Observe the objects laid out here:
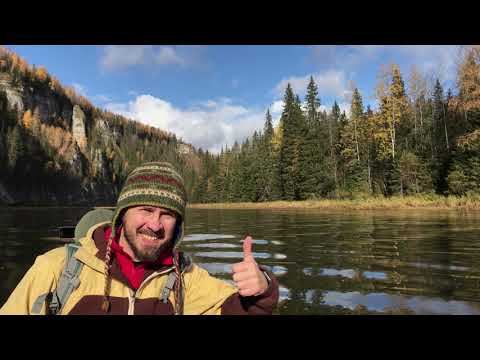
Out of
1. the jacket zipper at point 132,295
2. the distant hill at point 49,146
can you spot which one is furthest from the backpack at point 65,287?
the distant hill at point 49,146

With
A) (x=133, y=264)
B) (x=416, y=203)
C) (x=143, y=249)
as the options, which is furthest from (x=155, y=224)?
(x=416, y=203)

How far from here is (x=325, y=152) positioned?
5200cm

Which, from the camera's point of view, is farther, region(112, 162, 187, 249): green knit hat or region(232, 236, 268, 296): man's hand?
region(112, 162, 187, 249): green knit hat

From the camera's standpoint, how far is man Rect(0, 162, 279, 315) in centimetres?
209

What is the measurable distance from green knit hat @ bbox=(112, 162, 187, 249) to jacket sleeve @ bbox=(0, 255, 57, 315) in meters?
0.46

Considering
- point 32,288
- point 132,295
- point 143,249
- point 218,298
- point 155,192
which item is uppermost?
point 155,192

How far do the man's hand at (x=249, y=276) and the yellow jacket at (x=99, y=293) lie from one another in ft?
0.25

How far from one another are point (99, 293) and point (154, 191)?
737mm

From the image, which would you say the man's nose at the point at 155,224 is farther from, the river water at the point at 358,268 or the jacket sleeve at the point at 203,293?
the river water at the point at 358,268

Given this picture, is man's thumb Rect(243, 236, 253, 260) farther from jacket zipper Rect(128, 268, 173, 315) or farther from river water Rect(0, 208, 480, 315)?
river water Rect(0, 208, 480, 315)

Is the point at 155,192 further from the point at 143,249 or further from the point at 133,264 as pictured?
the point at 133,264

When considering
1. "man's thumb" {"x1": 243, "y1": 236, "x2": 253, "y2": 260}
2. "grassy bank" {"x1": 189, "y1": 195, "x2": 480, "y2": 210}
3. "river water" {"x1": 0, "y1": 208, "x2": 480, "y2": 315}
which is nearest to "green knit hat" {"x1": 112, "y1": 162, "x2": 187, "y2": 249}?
"man's thumb" {"x1": 243, "y1": 236, "x2": 253, "y2": 260}
